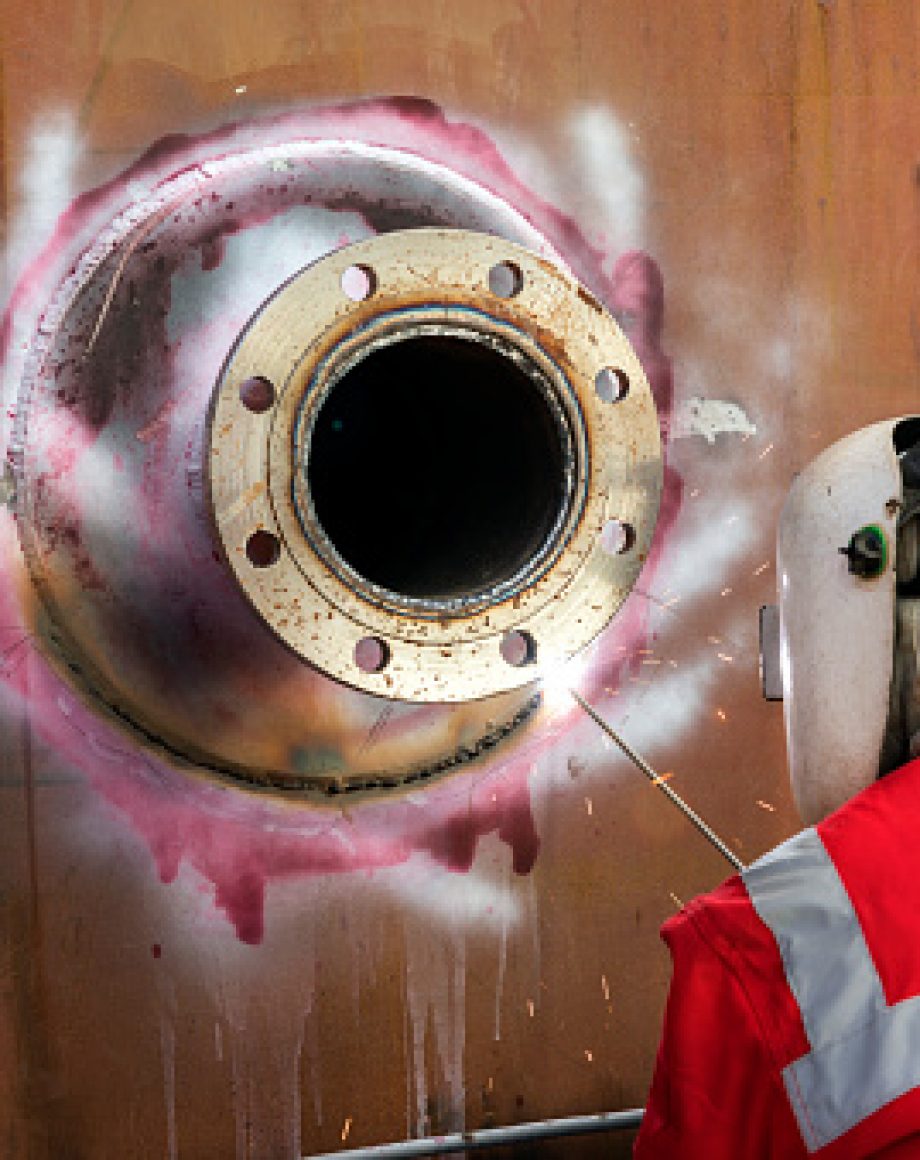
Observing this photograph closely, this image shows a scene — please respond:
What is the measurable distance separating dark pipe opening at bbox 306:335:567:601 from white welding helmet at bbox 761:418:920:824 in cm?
20

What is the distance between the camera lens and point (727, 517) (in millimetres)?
1452

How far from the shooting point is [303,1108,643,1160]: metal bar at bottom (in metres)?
1.33

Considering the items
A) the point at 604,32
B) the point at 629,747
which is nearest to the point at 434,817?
the point at 629,747

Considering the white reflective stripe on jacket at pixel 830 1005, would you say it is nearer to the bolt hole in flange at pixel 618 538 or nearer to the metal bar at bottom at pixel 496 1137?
the bolt hole in flange at pixel 618 538

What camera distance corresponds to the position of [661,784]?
1364 millimetres

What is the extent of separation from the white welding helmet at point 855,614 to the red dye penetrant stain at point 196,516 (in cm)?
31

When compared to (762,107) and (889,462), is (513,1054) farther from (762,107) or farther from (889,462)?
(762,107)

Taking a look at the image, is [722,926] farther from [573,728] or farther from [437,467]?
[437,467]

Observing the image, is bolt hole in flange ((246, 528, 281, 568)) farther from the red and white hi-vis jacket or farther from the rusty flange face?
the red and white hi-vis jacket

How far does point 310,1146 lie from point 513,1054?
21cm

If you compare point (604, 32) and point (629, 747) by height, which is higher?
point (604, 32)

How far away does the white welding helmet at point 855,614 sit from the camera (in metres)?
1.08

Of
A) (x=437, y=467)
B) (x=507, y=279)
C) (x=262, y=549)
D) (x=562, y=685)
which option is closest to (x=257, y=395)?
(x=262, y=549)

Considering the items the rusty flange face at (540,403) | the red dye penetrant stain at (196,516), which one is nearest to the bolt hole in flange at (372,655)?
the rusty flange face at (540,403)
